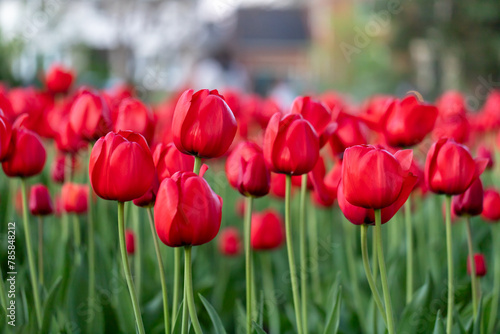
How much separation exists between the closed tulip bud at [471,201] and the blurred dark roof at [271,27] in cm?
2778

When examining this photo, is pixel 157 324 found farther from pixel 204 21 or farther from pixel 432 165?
pixel 204 21

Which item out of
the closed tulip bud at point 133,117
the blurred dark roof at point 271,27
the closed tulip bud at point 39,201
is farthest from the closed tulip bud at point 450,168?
the blurred dark roof at point 271,27

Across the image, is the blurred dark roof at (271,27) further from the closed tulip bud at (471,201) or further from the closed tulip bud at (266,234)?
the closed tulip bud at (471,201)

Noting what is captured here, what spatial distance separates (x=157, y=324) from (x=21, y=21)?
1115 centimetres

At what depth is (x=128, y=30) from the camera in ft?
66.8

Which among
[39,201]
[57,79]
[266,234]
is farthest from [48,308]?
[57,79]

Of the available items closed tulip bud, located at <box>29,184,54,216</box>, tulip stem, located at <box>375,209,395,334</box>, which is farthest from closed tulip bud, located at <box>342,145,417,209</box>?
closed tulip bud, located at <box>29,184,54,216</box>

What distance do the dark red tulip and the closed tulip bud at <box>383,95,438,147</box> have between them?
5.69 feet

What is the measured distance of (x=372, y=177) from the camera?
0.82 metres

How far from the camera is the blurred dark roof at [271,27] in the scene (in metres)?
28.7

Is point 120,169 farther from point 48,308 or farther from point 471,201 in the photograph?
point 471,201

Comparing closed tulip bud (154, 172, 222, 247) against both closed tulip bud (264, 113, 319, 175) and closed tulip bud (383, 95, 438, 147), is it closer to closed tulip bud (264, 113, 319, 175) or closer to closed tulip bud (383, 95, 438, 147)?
closed tulip bud (264, 113, 319, 175)

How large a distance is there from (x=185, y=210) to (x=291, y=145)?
269 mm
